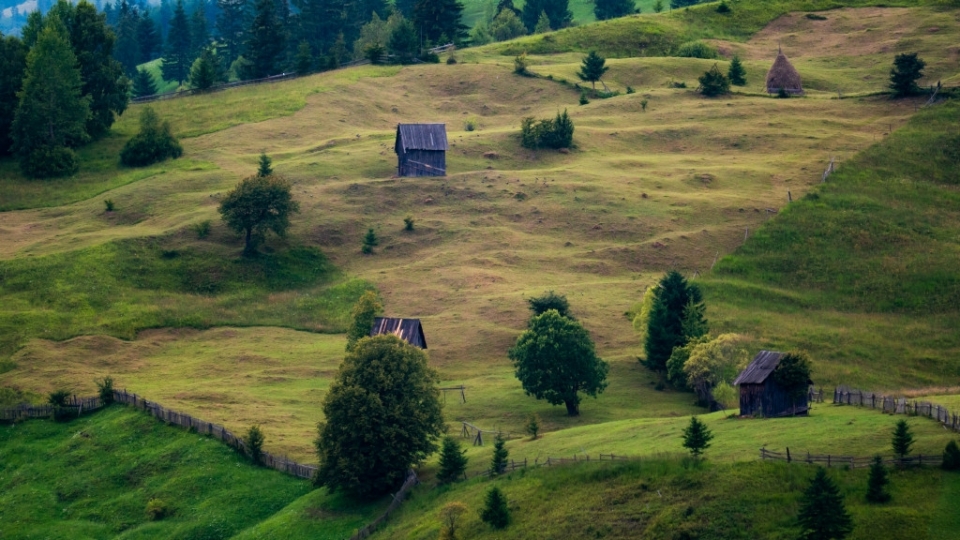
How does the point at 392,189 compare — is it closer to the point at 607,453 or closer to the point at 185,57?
the point at 607,453

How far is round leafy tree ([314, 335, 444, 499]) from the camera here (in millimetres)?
59750

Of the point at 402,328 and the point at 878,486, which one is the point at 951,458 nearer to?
the point at 878,486

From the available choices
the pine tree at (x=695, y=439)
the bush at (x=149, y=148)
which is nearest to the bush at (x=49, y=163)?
the bush at (x=149, y=148)

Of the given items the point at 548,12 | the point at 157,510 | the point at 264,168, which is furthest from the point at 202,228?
the point at 548,12

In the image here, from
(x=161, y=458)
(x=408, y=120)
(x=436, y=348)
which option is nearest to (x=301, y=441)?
(x=161, y=458)

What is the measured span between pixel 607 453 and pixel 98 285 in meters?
49.0

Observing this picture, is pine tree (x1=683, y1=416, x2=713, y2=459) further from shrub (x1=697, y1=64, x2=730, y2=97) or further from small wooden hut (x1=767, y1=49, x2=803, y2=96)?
small wooden hut (x1=767, y1=49, x2=803, y2=96)

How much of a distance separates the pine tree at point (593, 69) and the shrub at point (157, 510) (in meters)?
83.7

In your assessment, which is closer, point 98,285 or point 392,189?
point 98,285

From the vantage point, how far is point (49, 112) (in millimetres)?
115750

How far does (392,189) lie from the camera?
105812 millimetres

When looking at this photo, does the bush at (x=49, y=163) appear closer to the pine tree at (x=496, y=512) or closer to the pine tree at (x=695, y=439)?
the pine tree at (x=496, y=512)

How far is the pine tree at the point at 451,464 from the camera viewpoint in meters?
58.0

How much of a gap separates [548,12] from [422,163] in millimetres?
85018
